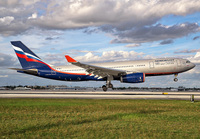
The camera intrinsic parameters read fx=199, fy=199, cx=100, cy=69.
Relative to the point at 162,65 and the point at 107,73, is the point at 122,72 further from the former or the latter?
the point at 162,65

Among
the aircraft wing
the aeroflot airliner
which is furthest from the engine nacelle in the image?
the aircraft wing

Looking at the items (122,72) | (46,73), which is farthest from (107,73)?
(46,73)

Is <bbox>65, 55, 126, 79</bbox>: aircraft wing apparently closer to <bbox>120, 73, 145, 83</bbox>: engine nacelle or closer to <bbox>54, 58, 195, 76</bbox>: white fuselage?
<bbox>120, 73, 145, 83</bbox>: engine nacelle

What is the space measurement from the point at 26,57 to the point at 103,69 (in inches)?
731

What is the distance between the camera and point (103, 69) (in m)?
37.3

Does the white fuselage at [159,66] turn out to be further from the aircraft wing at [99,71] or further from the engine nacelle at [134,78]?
the aircraft wing at [99,71]

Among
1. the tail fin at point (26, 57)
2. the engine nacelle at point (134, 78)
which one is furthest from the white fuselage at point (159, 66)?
the tail fin at point (26, 57)

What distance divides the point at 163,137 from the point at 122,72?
3060 cm

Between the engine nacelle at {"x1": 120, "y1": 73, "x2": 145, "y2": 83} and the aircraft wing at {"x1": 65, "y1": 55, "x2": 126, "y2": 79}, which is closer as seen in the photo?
the engine nacelle at {"x1": 120, "y1": 73, "x2": 145, "y2": 83}

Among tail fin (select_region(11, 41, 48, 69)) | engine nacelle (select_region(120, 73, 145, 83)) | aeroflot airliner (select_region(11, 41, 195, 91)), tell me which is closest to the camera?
engine nacelle (select_region(120, 73, 145, 83))

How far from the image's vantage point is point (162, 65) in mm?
37219

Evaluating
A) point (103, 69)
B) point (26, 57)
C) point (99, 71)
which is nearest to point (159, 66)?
point (103, 69)

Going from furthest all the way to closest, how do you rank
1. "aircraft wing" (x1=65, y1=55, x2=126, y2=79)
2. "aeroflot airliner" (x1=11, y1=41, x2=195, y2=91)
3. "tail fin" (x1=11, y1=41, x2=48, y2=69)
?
"tail fin" (x1=11, y1=41, x2=48, y2=69), "aeroflot airliner" (x1=11, y1=41, x2=195, y2=91), "aircraft wing" (x1=65, y1=55, x2=126, y2=79)

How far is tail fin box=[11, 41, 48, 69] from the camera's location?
4400cm
